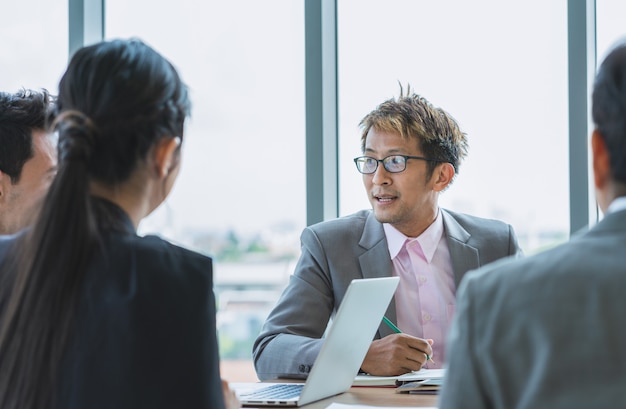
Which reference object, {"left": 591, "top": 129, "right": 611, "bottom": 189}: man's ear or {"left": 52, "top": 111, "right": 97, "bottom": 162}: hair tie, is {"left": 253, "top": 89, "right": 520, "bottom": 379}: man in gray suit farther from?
{"left": 591, "top": 129, "right": 611, "bottom": 189}: man's ear

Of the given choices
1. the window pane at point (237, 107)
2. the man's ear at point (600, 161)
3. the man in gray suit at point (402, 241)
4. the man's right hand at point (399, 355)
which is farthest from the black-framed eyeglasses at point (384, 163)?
the man's ear at point (600, 161)

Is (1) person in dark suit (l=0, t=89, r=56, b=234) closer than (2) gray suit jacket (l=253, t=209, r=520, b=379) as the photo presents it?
Yes

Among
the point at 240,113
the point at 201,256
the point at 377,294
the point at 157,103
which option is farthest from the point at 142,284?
the point at 240,113

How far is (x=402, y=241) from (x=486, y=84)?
2.88ft

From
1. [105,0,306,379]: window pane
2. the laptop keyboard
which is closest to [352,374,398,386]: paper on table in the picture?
the laptop keyboard

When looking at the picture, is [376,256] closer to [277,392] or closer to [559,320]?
[277,392]

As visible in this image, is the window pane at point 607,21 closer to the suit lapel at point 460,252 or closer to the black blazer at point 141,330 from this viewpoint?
the suit lapel at point 460,252

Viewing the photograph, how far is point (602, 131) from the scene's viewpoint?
3.38 ft

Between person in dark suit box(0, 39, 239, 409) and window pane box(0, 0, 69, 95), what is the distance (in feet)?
8.26

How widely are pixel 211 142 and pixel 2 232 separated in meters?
1.53

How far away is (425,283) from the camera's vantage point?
2848 millimetres

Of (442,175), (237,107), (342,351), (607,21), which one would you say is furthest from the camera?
(237,107)

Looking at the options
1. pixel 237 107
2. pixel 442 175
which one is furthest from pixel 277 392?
pixel 237 107

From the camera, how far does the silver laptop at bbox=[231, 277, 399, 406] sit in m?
1.87
